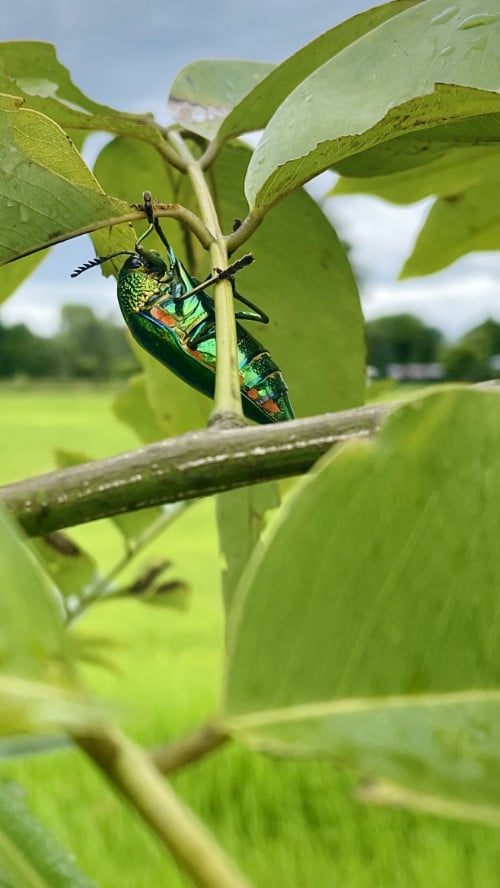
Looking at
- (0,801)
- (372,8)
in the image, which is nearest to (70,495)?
(0,801)

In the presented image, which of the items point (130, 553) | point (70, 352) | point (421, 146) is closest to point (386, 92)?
point (421, 146)

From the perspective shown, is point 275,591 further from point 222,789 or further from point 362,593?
point 222,789

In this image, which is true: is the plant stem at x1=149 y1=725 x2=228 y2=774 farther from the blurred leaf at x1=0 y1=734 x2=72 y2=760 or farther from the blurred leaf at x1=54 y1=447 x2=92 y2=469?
the blurred leaf at x1=54 y1=447 x2=92 y2=469

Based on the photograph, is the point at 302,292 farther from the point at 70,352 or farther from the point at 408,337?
the point at 70,352

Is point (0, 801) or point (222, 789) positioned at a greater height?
point (0, 801)

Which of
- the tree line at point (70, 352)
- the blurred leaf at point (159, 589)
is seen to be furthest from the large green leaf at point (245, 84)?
the blurred leaf at point (159, 589)

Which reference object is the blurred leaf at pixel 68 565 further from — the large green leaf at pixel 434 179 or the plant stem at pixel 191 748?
the plant stem at pixel 191 748

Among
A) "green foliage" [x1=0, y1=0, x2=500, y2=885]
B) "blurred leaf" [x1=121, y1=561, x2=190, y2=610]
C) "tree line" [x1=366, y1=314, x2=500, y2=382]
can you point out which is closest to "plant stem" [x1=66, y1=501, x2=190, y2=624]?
"green foliage" [x1=0, y1=0, x2=500, y2=885]

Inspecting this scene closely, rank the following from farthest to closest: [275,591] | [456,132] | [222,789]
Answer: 1. [222,789]
2. [456,132]
3. [275,591]
